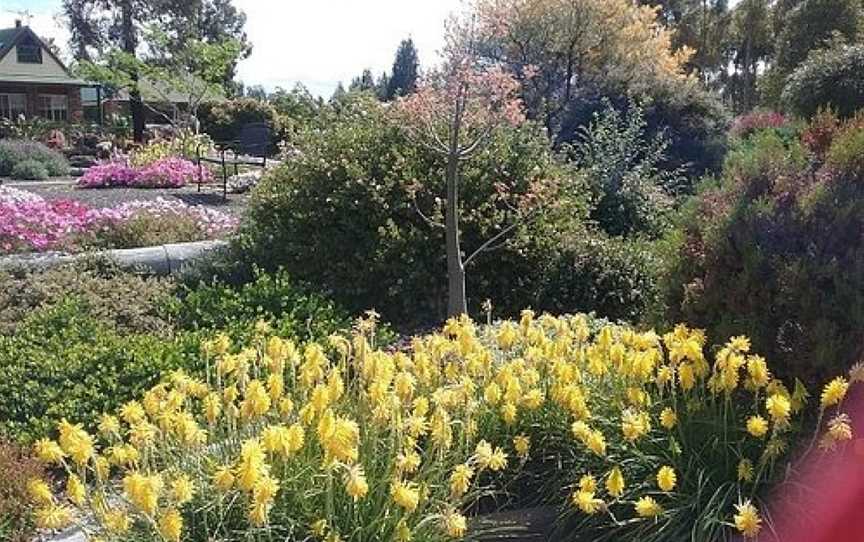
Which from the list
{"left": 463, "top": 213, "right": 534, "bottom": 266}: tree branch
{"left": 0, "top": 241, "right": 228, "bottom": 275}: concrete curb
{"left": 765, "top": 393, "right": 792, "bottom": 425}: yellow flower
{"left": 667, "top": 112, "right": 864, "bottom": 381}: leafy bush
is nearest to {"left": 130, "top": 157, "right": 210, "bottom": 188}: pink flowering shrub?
{"left": 0, "top": 241, "right": 228, "bottom": 275}: concrete curb

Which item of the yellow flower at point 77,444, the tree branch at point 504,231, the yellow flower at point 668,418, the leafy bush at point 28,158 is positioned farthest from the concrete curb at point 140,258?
the leafy bush at point 28,158

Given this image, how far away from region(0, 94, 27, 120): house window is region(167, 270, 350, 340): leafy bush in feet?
127

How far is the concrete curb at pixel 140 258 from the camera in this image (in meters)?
6.58

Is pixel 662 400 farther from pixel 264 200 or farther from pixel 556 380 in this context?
pixel 264 200

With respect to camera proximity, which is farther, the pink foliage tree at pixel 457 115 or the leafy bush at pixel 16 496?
the pink foliage tree at pixel 457 115

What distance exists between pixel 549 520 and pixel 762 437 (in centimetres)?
75

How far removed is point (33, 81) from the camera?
3925 centimetres

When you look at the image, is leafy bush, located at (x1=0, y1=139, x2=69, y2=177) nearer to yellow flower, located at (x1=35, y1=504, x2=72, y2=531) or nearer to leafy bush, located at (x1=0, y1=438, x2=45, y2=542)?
leafy bush, located at (x1=0, y1=438, x2=45, y2=542)

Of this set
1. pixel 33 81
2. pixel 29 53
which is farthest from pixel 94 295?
pixel 29 53

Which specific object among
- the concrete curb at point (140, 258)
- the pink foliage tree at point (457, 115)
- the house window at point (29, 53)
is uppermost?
the house window at point (29, 53)

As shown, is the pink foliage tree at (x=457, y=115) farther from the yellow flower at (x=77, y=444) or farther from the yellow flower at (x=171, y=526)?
the yellow flower at (x=171, y=526)

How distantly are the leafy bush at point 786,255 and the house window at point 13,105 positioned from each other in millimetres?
41739

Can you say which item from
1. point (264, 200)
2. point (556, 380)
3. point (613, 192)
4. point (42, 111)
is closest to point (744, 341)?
point (556, 380)

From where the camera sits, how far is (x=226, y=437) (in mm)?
2662
